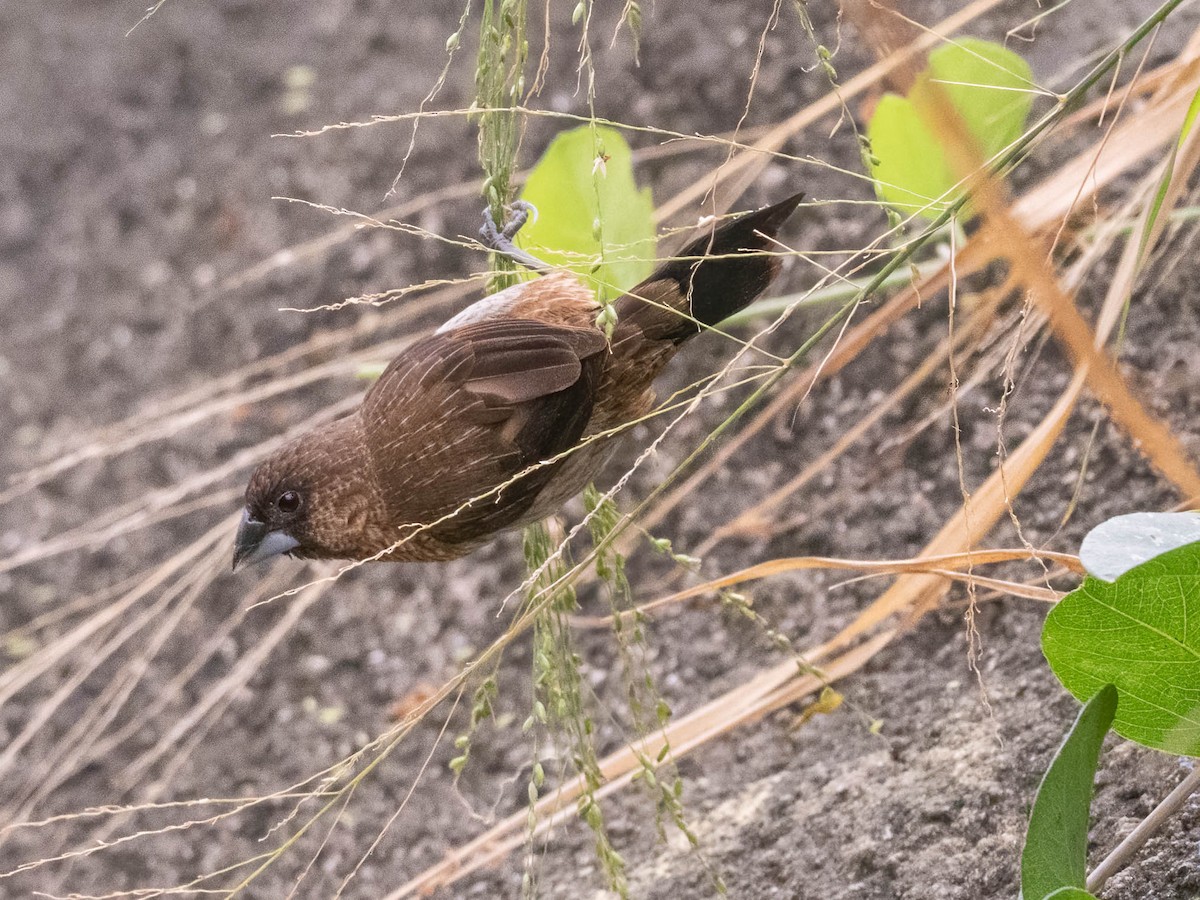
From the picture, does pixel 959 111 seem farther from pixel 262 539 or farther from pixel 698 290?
pixel 262 539

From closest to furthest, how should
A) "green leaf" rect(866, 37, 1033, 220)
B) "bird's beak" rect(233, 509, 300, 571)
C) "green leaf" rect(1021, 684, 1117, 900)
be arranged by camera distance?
1. "green leaf" rect(1021, 684, 1117, 900)
2. "green leaf" rect(866, 37, 1033, 220)
3. "bird's beak" rect(233, 509, 300, 571)

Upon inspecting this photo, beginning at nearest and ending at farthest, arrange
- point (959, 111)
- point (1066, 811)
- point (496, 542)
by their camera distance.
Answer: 1. point (1066, 811)
2. point (959, 111)
3. point (496, 542)

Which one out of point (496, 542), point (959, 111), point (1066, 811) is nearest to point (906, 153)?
point (959, 111)

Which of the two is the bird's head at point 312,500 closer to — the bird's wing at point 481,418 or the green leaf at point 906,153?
the bird's wing at point 481,418

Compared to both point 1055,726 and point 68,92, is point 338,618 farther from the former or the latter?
point 68,92

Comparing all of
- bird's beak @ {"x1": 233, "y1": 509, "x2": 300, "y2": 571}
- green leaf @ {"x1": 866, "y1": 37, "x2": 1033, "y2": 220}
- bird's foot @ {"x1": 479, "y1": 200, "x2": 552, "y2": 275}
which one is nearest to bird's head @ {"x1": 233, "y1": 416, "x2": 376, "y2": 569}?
bird's beak @ {"x1": 233, "y1": 509, "x2": 300, "y2": 571}

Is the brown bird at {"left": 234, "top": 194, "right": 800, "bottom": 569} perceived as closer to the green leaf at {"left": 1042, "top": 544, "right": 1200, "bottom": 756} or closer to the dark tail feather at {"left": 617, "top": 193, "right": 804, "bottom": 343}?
the dark tail feather at {"left": 617, "top": 193, "right": 804, "bottom": 343}
